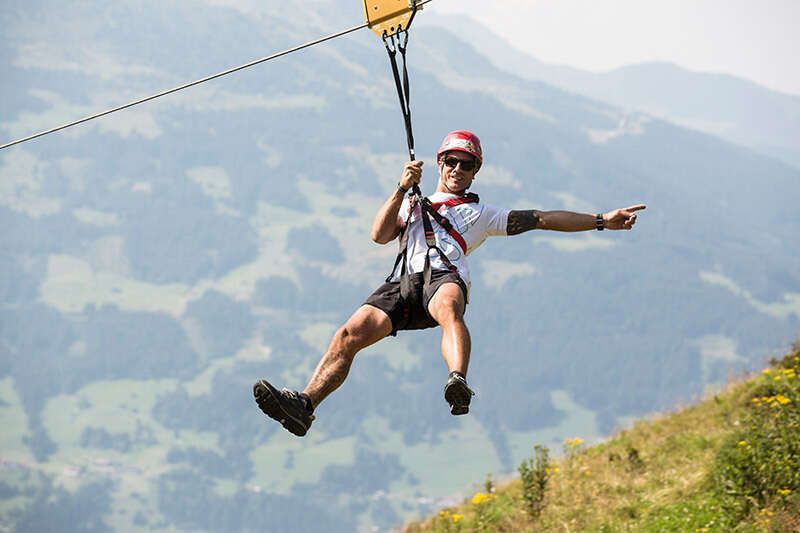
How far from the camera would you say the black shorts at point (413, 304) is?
721 cm

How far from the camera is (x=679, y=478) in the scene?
10727mm

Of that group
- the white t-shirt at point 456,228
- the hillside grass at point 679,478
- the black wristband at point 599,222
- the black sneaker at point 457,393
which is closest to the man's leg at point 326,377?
the white t-shirt at point 456,228

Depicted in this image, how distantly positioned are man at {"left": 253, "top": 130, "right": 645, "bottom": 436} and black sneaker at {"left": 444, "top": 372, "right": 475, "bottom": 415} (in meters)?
0.02

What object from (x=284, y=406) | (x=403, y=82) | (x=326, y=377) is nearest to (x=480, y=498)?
(x=326, y=377)

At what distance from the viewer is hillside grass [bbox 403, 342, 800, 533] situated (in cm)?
882

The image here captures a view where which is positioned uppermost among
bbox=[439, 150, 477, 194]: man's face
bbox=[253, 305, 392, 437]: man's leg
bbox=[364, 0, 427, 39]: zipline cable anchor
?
bbox=[364, 0, 427, 39]: zipline cable anchor

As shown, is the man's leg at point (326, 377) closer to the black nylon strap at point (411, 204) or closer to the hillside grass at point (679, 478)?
the black nylon strap at point (411, 204)

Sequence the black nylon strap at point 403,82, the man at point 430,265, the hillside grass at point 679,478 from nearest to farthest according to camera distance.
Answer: the man at point 430,265 → the black nylon strap at point 403,82 → the hillside grass at point 679,478

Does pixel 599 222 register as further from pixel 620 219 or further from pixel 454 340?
pixel 454 340

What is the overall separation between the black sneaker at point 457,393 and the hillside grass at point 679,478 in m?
3.38

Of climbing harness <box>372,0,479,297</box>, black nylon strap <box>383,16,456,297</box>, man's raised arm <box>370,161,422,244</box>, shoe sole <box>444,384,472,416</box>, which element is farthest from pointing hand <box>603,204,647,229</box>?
shoe sole <box>444,384,472,416</box>

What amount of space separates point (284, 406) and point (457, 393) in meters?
1.13

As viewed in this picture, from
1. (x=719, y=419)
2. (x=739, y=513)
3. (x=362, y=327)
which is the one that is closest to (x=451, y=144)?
(x=362, y=327)

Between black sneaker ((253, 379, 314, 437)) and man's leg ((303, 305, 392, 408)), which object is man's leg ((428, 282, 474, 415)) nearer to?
man's leg ((303, 305, 392, 408))
